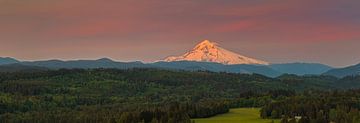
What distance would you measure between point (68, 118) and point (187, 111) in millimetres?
47903

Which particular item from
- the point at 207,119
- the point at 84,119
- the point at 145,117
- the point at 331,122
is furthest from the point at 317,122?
the point at 84,119

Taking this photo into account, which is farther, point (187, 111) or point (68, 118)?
point (68, 118)

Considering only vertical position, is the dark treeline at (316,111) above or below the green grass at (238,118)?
above

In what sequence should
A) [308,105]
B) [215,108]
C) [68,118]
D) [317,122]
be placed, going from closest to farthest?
[317,122] < [308,105] < [215,108] < [68,118]

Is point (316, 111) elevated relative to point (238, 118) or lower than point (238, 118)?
elevated

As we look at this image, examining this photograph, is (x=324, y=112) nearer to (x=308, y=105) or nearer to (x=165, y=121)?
(x=308, y=105)

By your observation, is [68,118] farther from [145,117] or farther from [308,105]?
[308,105]

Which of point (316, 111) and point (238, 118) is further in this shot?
point (238, 118)

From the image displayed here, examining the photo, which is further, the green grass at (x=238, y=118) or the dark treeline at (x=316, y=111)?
the green grass at (x=238, y=118)

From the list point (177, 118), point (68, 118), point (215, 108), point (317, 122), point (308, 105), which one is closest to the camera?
point (317, 122)

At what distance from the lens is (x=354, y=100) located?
610 feet

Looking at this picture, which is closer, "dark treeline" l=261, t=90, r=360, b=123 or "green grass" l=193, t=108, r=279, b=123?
"dark treeline" l=261, t=90, r=360, b=123

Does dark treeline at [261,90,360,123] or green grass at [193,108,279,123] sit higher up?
dark treeline at [261,90,360,123]

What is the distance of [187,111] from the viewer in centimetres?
17525
